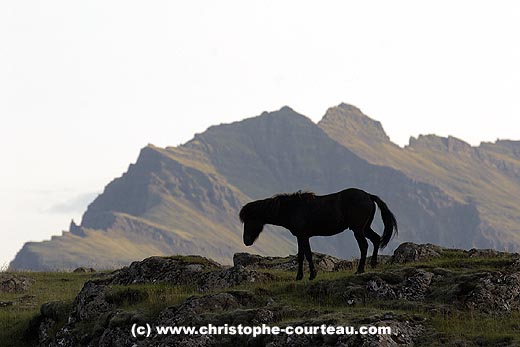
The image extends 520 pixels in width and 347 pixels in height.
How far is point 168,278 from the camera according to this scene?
32.2m

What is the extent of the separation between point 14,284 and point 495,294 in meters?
27.0

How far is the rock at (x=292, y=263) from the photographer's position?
3606cm

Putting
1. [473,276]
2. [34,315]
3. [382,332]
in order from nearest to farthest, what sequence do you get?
1. [382,332]
2. [473,276]
3. [34,315]

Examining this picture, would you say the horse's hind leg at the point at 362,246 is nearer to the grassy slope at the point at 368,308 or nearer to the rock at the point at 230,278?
the grassy slope at the point at 368,308

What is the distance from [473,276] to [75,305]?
1438cm

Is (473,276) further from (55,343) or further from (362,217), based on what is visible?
(55,343)

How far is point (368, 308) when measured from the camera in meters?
23.7

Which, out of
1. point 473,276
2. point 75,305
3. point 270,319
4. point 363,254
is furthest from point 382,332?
point 75,305

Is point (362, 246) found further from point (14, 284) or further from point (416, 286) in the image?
point (14, 284)

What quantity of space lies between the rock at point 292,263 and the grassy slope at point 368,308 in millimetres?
4473

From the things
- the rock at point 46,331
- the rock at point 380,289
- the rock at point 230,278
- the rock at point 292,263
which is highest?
the rock at point 292,263

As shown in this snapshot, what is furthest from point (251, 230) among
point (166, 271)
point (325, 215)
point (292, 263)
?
point (292, 263)

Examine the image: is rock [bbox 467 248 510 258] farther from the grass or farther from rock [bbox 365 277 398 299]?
the grass

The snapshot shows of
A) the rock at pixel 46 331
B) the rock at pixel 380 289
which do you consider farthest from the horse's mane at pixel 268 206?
the rock at pixel 46 331
